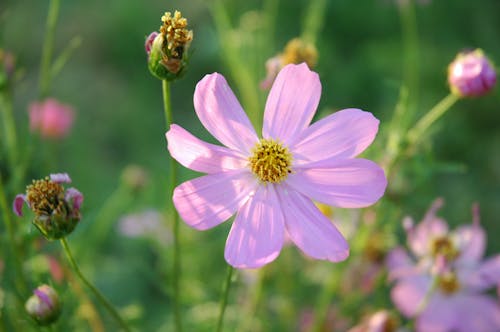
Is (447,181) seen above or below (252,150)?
above

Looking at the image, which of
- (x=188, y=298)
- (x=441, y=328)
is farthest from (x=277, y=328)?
(x=441, y=328)

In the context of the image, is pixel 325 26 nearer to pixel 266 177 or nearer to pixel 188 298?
pixel 188 298

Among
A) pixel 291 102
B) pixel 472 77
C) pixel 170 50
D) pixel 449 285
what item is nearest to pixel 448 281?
pixel 449 285

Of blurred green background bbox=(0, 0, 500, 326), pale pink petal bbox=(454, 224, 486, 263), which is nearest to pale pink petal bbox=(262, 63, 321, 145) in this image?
pale pink petal bbox=(454, 224, 486, 263)

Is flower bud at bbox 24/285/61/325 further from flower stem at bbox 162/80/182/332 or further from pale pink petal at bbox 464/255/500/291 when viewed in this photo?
pale pink petal at bbox 464/255/500/291

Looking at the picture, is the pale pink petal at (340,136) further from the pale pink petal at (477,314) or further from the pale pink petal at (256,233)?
the pale pink petal at (477,314)

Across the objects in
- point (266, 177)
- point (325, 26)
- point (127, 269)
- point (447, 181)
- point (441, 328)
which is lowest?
point (441, 328)

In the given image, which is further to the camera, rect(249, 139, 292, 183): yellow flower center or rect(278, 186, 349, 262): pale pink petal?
rect(249, 139, 292, 183): yellow flower center
